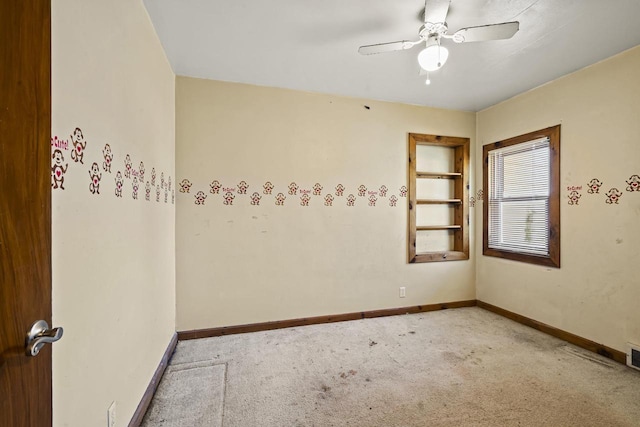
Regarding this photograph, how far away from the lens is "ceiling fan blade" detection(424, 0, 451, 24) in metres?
1.59

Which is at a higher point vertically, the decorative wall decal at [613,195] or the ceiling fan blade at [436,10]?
the ceiling fan blade at [436,10]

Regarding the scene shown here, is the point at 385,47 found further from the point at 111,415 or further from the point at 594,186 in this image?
the point at 111,415

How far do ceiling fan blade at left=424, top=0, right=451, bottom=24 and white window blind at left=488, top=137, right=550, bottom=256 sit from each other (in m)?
2.11

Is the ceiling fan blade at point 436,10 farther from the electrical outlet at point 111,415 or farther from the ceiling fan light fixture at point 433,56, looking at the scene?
the electrical outlet at point 111,415

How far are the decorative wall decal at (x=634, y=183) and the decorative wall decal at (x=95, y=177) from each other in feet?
12.3

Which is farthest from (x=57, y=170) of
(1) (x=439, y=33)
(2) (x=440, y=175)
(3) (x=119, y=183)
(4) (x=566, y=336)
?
(4) (x=566, y=336)

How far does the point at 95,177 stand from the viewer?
1.22 metres

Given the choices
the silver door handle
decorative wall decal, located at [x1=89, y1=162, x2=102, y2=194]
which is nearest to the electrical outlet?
the silver door handle

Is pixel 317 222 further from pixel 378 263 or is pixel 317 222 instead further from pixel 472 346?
pixel 472 346

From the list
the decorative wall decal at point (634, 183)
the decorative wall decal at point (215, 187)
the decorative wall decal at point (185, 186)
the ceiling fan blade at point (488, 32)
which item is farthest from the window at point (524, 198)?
the decorative wall decal at point (185, 186)

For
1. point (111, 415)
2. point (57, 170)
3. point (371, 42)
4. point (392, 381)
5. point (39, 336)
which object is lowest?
point (392, 381)

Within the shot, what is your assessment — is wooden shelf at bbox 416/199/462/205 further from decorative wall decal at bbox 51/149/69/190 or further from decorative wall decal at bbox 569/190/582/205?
decorative wall decal at bbox 51/149/69/190

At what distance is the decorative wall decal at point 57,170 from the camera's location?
0.95 meters

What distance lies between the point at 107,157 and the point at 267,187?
67.2 inches
